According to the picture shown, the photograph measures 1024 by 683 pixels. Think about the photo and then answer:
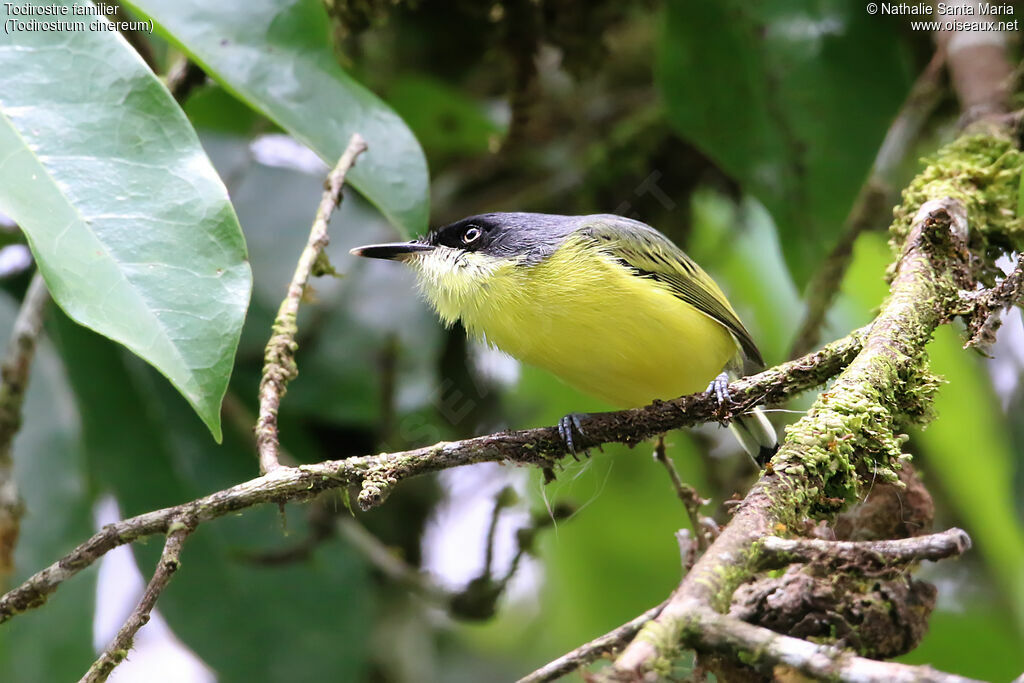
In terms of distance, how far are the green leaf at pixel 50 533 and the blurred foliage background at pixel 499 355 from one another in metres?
0.01

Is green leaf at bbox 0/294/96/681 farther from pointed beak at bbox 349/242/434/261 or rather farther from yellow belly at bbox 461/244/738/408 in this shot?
yellow belly at bbox 461/244/738/408

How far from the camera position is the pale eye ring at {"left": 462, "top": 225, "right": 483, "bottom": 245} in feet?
10.8

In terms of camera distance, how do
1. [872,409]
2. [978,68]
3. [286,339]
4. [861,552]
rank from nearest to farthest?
[861,552], [872,409], [286,339], [978,68]

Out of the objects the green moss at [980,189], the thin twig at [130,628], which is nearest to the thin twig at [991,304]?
the green moss at [980,189]

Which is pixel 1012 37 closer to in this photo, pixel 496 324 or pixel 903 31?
pixel 903 31

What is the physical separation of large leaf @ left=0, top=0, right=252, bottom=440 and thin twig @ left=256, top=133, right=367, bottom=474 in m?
0.20

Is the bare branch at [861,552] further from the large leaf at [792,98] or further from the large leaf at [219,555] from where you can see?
the large leaf at [219,555]

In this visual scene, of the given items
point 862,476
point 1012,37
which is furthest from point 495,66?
point 862,476

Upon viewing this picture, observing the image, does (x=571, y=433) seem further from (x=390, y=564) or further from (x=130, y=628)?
(x=390, y=564)

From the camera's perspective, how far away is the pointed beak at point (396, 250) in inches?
126

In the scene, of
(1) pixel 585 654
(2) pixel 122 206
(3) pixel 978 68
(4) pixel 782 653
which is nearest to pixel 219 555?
(2) pixel 122 206

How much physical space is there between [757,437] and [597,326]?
649 millimetres

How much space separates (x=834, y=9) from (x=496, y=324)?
167 centimetres

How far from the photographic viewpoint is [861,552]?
1.38 meters
